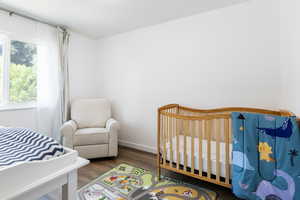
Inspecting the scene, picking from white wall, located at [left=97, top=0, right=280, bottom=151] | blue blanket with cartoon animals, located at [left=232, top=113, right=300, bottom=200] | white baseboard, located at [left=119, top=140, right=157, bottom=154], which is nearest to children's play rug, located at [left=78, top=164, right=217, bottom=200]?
blue blanket with cartoon animals, located at [left=232, top=113, right=300, bottom=200]

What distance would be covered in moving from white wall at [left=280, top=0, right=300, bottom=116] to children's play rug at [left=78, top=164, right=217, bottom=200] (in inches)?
50.7

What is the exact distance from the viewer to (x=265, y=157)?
1.27 m

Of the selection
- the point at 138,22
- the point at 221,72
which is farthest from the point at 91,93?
the point at 221,72

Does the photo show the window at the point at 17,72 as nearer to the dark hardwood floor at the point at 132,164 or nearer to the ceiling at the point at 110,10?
the ceiling at the point at 110,10

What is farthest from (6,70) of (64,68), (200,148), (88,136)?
(200,148)

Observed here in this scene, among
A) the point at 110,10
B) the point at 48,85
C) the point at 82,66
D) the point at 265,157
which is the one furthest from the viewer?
the point at 82,66

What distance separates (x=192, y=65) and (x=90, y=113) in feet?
6.71

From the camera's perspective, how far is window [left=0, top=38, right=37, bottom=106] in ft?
7.63

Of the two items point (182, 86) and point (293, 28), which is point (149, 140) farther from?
point (293, 28)

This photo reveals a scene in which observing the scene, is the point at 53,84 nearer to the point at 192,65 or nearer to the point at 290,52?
the point at 192,65

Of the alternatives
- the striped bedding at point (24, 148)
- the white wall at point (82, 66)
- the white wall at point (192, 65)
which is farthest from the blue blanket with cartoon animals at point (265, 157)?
the white wall at point (82, 66)

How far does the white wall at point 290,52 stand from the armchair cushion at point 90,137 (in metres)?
2.42

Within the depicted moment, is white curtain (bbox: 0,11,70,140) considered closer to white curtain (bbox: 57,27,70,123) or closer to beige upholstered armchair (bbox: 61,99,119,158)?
white curtain (bbox: 57,27,70,123)

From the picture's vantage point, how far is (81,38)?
10.6 feet
